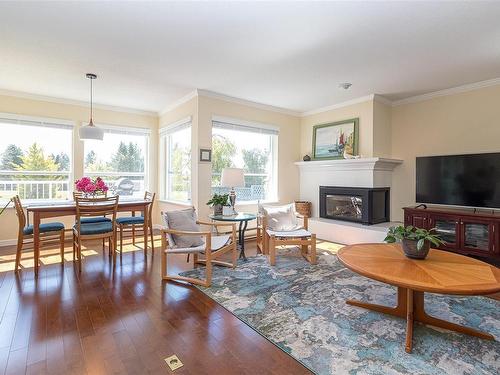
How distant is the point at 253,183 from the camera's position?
5469 millimetres

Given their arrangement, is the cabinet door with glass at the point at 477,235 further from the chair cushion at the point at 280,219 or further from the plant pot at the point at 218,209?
the plant pot at the point at 218,209

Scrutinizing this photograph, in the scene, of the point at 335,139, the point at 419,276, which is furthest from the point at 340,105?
the point at 419,276

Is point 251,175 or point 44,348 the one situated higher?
point 251,175

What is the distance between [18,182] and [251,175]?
12.8 ft

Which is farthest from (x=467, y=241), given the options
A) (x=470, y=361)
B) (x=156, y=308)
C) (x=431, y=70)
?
(x=156, y=308)

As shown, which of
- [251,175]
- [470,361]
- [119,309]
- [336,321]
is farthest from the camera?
[251,175]

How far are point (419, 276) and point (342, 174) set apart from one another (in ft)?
10.9

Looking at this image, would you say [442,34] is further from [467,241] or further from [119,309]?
[119,309]

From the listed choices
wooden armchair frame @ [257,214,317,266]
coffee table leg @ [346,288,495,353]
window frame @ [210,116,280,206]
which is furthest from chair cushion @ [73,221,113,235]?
coffee table leg @ [346,288,495,353]

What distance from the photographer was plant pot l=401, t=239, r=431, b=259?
2.31m

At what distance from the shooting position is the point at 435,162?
4.25 m

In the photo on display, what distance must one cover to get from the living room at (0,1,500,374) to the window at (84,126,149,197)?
38 mm

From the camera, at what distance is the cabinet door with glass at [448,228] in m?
3.87

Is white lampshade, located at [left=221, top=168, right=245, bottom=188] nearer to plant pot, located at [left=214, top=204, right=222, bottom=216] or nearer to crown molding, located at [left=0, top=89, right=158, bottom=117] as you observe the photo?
plant pot, located at [left=214, top=204, right=222, bottom=216]
